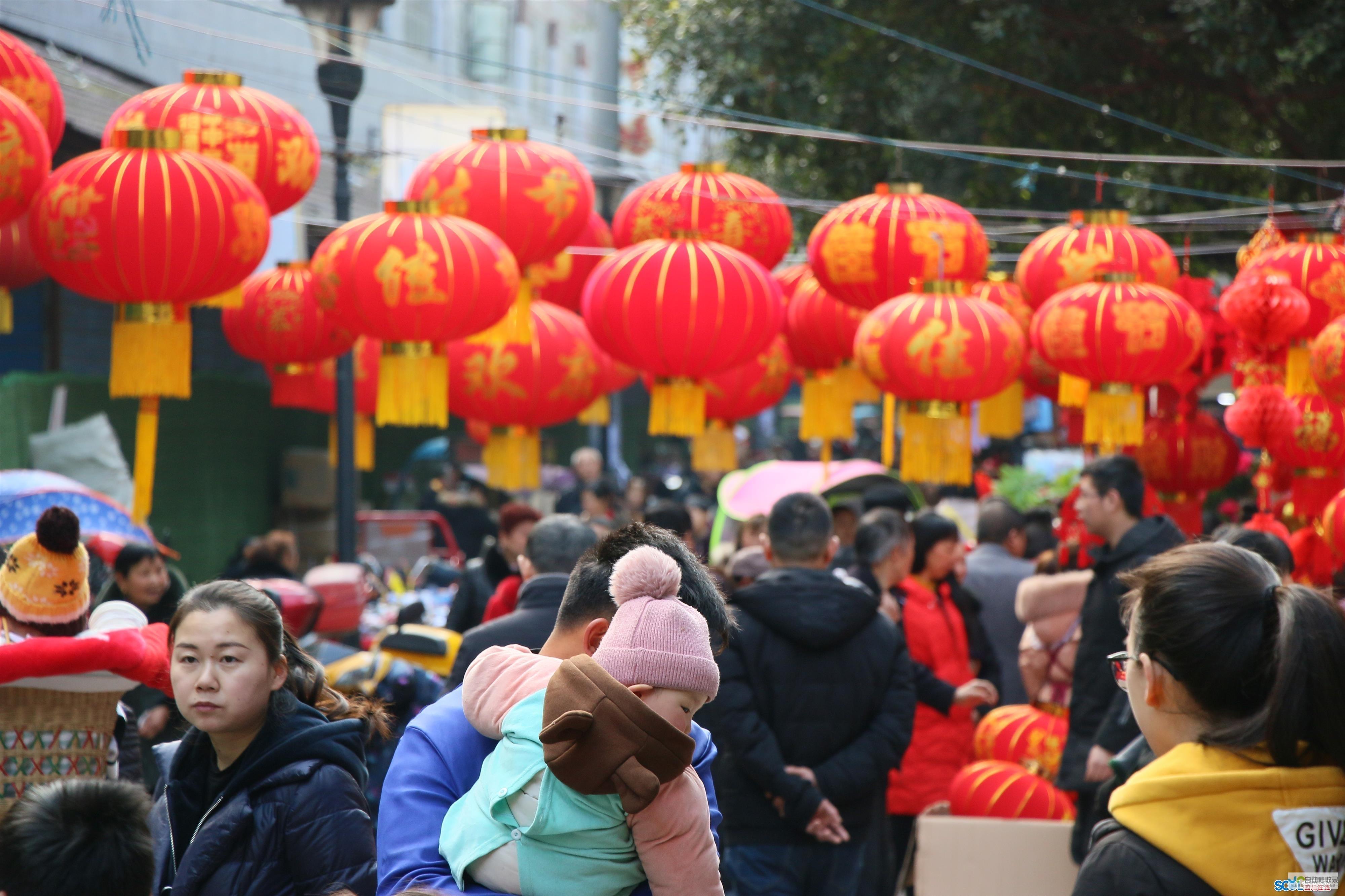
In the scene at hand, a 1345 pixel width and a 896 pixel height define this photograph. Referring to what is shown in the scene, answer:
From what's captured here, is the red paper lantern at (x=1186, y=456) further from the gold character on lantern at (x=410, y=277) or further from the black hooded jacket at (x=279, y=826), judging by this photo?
the black hooded jacket at (x=279, y=826)

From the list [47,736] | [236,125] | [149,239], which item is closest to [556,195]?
[236,125]

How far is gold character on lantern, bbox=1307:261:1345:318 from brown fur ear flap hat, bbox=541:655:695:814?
5692mm

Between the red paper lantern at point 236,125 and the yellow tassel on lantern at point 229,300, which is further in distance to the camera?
the yellow tassel on lantern at point 229,300

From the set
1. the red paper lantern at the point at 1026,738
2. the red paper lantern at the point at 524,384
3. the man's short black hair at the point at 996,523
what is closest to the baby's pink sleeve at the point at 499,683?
the red paper lantern at the point at 1026,738

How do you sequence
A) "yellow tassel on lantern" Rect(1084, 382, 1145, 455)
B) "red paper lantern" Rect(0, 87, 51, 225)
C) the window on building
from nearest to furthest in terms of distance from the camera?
"red paper lantern" Rect(0, 87, 51, 225) < "yellow tassel on lantern" Rect(1084, 382, 1145, 455) < the window on building

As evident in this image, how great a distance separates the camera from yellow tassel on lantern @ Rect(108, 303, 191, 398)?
523 centimetres

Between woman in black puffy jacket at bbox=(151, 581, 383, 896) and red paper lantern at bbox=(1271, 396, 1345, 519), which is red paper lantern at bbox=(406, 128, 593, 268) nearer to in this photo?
red paper lantern at bbox=(1271, 396, 1345, 519)

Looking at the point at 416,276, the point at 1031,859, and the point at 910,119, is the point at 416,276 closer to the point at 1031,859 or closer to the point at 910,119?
the point at 1031,859

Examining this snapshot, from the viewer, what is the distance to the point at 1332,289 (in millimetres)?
6484

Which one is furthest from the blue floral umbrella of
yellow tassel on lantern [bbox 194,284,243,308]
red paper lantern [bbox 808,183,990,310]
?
red paper lantern [bbox 808,183,990,310]

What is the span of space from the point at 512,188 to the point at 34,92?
2.10 m

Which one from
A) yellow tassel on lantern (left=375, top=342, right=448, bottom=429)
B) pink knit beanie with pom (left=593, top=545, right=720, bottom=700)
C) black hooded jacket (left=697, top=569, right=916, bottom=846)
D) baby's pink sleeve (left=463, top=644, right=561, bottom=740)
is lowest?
black hooded jacket (left=697, top=569, right=916, bottom=846)

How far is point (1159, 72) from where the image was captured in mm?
10523

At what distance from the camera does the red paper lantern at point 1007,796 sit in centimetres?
513
